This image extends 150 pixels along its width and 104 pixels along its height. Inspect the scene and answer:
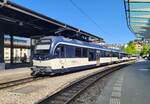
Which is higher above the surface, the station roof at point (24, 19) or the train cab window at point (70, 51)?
the station roof at point (24, 19)

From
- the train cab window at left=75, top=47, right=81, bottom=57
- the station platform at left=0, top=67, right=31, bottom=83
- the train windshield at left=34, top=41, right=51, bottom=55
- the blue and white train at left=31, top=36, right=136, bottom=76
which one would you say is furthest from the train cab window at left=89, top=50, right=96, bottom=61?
the train windshield at left=34, top=41, right=51, bottom=55

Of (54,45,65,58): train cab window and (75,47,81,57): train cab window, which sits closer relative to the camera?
(54,45,65,58): train cab window

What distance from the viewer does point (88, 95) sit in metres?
14.2

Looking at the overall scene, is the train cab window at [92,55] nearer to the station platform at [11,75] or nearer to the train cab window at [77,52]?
the train cab window at [77,52]

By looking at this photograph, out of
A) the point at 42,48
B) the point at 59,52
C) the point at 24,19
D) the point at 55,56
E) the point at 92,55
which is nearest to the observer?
the point at 55,56

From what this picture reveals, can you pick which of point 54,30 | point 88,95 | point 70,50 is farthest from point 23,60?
point 88,95

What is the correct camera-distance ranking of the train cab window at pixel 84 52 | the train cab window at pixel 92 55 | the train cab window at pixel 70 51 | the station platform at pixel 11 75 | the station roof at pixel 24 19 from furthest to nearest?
the train cab window at pixel 92 55 < the train cab window at pixel 84 52 < the train cab window at pixel 70 51 < the station roof at pixel 24 19 < the station platform at pixel 11 75

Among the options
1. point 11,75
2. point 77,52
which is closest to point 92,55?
point 77,52

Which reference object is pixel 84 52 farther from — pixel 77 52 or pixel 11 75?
pixel 11 75

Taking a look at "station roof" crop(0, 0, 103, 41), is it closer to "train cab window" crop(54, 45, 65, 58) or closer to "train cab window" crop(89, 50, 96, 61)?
"train cab window" crop(89, 50, 96, 61)

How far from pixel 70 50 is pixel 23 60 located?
22.5 metres

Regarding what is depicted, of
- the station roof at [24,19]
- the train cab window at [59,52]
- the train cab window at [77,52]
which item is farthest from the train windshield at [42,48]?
the train cab window at [77,52]

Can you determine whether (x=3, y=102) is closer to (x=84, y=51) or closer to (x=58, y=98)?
(x=58, y=98)

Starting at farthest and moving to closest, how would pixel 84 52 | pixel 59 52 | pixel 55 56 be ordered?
pixel 84 52 < pixel 59 52 < pixel 55 56
